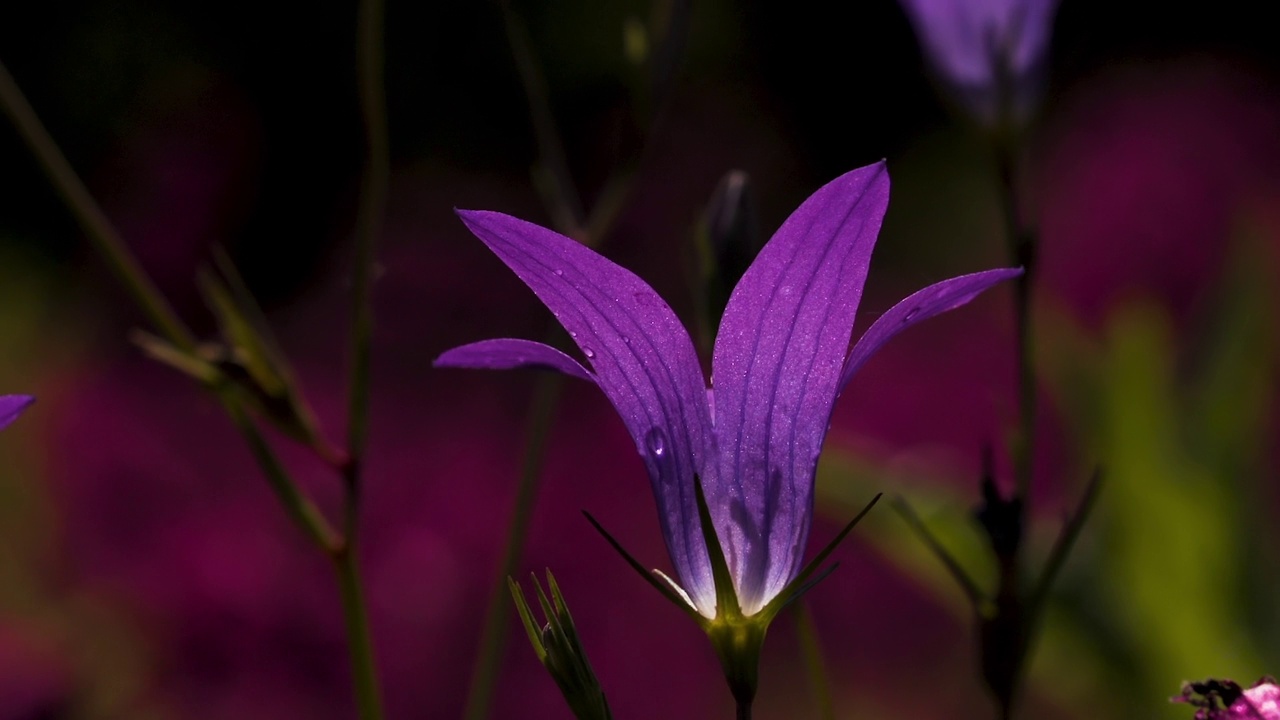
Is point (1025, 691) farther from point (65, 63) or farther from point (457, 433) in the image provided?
point (65, 63)

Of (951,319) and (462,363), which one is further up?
(462,363)

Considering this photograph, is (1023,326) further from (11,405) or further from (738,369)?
(11,405)

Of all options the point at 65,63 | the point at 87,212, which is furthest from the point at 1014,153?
the point at 65,63

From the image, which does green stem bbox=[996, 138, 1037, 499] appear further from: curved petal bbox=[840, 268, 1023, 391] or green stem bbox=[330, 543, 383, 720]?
green stem bbox=[330, 543, 383, 720]

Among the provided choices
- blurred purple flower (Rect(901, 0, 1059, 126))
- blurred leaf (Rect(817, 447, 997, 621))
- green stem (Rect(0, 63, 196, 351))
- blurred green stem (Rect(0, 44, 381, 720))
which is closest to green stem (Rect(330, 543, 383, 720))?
blurred green stem (Rect(0, 44, 381, 720))

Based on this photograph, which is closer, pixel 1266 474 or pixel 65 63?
pixel 1266 474

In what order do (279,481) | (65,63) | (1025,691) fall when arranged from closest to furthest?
(279,481), (1025,691), (65,63)

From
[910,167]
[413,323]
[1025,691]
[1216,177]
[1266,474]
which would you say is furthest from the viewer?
[910,167]

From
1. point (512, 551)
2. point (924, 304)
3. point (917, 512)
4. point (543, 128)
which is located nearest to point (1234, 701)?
point (924, 304)
